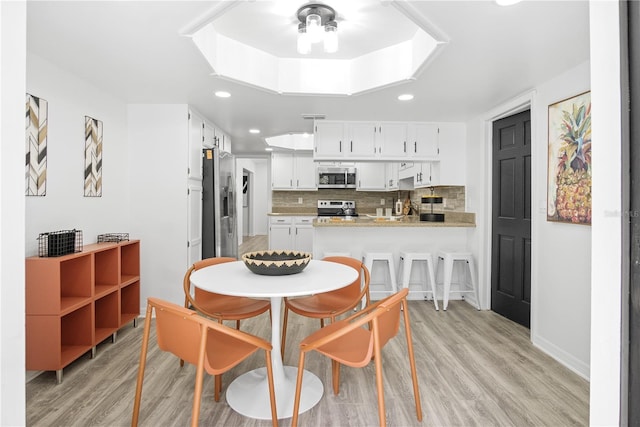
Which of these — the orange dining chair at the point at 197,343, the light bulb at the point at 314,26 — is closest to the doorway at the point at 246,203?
the light bulb at the point at 314,26

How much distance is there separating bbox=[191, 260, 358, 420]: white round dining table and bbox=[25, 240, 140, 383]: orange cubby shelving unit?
976 millimetres

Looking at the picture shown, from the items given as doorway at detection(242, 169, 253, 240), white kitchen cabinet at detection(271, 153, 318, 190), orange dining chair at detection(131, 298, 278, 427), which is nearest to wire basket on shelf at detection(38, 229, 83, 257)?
orange dining chair at detection(131, 298, 278, 427)

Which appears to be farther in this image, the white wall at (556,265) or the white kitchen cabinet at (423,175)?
the white kitchen cabinet at (423,175)

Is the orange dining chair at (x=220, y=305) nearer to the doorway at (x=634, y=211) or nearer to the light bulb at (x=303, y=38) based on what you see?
the light bulb at (x=303, y=38)

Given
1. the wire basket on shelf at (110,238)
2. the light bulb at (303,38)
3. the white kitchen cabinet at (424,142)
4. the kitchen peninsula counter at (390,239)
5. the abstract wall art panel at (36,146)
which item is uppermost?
the light bulb at (303,38)

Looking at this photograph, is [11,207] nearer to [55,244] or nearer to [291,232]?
[55,244]

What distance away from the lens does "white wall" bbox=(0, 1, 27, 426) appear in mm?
830

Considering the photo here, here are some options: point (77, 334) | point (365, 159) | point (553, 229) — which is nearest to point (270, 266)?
point (77, 334)

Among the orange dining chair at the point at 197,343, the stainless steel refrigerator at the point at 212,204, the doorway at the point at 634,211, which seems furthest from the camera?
the stainless steel refrigerator at the point at 212,204

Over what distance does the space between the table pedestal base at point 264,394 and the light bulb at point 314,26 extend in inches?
80.3

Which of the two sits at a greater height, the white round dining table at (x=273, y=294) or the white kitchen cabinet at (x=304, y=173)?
the white kitchen cabinet at (x=304, y=173)

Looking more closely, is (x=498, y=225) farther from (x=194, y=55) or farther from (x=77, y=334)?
(x=77, y=334)

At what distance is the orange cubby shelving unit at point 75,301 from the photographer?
7.07 feet

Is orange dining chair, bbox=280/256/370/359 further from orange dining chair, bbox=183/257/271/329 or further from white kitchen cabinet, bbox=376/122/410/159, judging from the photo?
white kitchen cabinet, bbox=376/122/410/159
